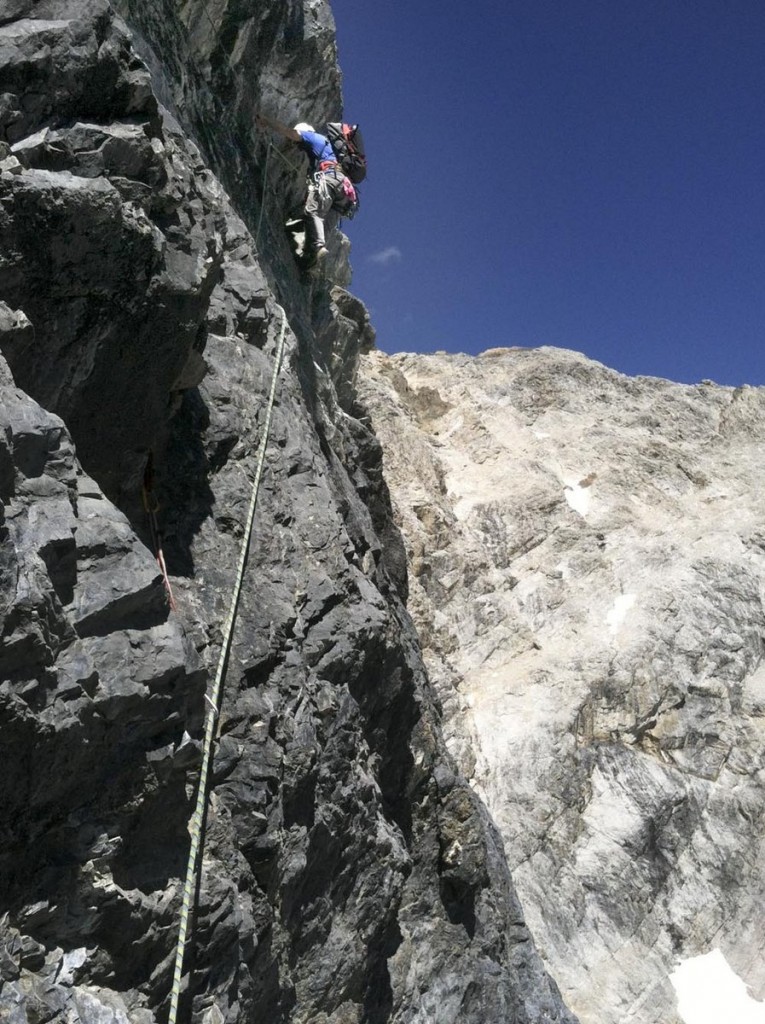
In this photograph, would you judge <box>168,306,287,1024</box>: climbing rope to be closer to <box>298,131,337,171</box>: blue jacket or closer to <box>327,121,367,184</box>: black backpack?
<box>298,131,337,171</box>: blue jacket

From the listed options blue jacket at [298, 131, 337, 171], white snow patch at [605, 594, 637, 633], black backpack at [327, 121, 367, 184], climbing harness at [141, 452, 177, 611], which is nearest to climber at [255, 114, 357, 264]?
blue jacket at [298, 131, 337, 171]

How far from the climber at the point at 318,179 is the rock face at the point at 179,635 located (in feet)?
5.07

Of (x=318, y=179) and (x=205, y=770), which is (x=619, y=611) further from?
(x=205, y=770)

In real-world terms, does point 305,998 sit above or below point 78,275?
below

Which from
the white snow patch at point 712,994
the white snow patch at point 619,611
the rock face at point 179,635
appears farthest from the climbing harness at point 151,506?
the white snow patch at point 619,611

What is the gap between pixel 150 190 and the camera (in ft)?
23.8

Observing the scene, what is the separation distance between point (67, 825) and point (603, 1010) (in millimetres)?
19868

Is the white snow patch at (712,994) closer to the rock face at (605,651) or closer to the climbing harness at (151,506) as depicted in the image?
the rock face at (605,651)

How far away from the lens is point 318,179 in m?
13.9

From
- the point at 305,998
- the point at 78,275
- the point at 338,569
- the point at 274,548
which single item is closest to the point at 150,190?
the point at 78,275

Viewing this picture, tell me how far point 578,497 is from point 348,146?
22443 mm

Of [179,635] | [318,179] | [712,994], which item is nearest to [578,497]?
[712,994]

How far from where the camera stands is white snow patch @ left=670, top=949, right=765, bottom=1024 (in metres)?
21.4

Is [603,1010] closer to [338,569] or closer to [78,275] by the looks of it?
[338,569]
